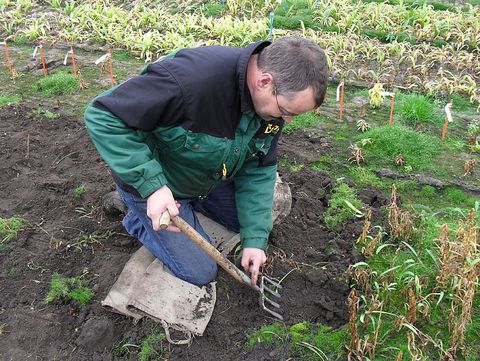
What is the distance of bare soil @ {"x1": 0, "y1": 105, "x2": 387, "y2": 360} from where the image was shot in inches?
111

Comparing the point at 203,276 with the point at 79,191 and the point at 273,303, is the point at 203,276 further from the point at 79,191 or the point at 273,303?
the point at 79,191

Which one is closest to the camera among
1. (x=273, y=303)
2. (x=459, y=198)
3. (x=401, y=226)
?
(x=273, y=303)

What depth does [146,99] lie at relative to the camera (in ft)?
8.17

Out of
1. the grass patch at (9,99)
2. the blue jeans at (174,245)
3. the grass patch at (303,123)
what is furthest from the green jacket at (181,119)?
the grass patch at (9,99)

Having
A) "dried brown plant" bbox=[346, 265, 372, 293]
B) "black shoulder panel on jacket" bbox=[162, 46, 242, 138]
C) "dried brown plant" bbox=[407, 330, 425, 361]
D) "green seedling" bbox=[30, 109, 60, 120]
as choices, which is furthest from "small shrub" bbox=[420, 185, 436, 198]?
"green seedling" bbox=[30, 109, 60, 120]

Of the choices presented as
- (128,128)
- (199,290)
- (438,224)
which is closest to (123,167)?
(128,128)

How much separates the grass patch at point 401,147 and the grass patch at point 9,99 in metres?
3.78

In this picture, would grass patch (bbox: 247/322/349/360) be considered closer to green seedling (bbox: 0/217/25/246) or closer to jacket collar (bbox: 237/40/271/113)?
jacket collar (bbox: 237/40/271/113)

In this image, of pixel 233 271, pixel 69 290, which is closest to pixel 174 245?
pixel 233 271

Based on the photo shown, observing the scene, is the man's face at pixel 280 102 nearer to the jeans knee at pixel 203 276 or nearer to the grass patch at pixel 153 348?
the jeans knee at pixel 203 276

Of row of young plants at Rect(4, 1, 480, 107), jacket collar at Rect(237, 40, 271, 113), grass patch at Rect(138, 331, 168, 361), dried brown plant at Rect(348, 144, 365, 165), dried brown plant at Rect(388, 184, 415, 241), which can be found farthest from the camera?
row of young plants at Rect(4, 1, 480, 107)

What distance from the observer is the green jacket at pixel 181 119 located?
2514mm

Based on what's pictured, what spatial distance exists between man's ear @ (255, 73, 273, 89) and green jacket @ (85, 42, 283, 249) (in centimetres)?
11

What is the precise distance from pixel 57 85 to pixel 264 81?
4.17 m
